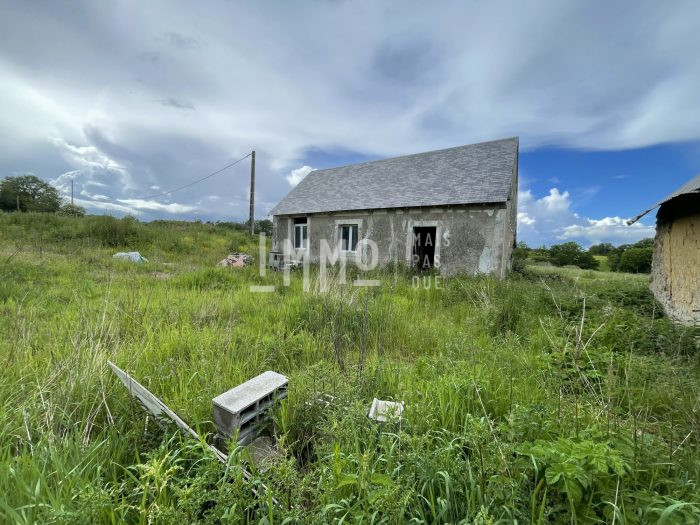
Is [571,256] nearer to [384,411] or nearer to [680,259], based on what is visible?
[680,259]

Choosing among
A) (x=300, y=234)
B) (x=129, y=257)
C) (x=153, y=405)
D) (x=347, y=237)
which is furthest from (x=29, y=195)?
(x=153, y=405)

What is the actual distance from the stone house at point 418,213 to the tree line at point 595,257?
10.9 m

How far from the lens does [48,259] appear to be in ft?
Answer: 29.0

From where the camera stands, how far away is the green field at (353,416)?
4.42 feet

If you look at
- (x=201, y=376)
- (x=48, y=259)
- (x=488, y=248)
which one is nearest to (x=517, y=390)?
(x=201, y=376)

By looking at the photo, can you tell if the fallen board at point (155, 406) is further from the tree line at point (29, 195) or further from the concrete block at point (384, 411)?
the tree line at point (29, 195)

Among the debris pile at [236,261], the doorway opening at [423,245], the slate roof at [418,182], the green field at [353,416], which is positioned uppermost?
the slate roof at [418,182]

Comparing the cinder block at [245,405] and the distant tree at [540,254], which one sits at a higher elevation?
the distant tree at [540,254]

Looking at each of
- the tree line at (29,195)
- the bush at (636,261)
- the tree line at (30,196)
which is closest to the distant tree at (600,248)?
the bush at (636,261)

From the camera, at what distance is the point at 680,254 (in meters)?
5.25

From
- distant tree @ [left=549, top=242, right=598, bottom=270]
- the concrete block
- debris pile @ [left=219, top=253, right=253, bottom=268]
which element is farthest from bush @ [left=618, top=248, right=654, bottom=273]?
the concrete block

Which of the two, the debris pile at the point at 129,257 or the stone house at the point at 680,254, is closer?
the stone house at the point at 680,254

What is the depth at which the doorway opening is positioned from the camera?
10.9 metres

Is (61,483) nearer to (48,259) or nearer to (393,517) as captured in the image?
(393,517)
